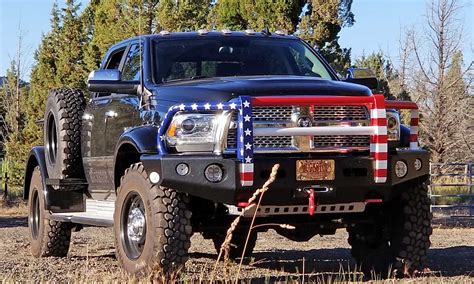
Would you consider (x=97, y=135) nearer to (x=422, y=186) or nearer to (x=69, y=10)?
(x=422, y=186)

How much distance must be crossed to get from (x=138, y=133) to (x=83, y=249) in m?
5.00

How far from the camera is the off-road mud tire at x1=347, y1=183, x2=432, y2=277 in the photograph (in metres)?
7.48

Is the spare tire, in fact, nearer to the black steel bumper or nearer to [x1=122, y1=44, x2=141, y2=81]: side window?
[x1=122, y1=44, x2=141, y2=81]: side window

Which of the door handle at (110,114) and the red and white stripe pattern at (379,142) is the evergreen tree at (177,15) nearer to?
the door handle at (110,114)

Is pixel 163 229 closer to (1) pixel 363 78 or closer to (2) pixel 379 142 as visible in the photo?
(2) pixel 379 142

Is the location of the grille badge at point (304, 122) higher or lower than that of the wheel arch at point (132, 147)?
higher

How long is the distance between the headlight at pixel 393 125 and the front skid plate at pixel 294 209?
626 millimetres

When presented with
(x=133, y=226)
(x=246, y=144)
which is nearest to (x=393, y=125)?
(x=246, y=144)

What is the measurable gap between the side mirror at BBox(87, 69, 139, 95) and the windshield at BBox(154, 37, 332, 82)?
9.6 inches

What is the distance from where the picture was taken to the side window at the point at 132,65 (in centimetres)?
821

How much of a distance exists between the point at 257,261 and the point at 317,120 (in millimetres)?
2612

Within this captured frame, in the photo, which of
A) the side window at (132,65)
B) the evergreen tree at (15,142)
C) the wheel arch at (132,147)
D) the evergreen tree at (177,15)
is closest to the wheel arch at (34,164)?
the side window at (132,65)

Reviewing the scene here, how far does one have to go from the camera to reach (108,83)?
7617 mm

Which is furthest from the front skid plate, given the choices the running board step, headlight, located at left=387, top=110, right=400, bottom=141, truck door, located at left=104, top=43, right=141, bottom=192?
the running board step
